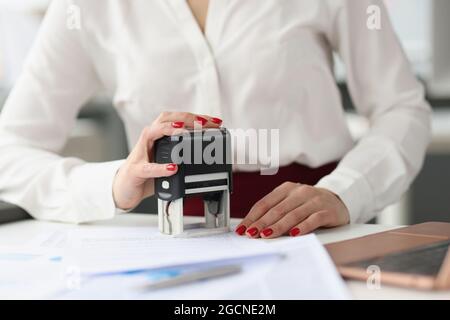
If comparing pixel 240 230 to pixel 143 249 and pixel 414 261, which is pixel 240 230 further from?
pixel 414 261

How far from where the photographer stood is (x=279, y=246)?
87 cm

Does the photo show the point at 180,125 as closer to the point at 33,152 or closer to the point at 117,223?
the point at 117,223

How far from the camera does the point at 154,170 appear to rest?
1.02 meters

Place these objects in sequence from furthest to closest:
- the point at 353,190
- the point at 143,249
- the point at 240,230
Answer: the point at 353,190
the point at 240,230
the point at 143,249

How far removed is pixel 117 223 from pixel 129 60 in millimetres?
381

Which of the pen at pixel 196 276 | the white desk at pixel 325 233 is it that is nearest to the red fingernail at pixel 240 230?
the white desk at pixel 325 233

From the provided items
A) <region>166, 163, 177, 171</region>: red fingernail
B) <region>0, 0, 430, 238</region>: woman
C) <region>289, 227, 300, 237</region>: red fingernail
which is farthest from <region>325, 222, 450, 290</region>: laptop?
<region>0, 0, 430, 238</region>: woman

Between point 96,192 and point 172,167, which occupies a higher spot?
point 172,167

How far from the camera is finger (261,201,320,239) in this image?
101 centimetres

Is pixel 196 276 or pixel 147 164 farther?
pixel 147 164

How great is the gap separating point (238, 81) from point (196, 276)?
0.69m

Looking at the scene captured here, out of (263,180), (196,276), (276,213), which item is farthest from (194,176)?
(263,180)

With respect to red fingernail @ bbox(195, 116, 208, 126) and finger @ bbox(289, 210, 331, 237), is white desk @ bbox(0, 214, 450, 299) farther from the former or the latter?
red fingernail @ bbox(195, 116, 208, 126)
